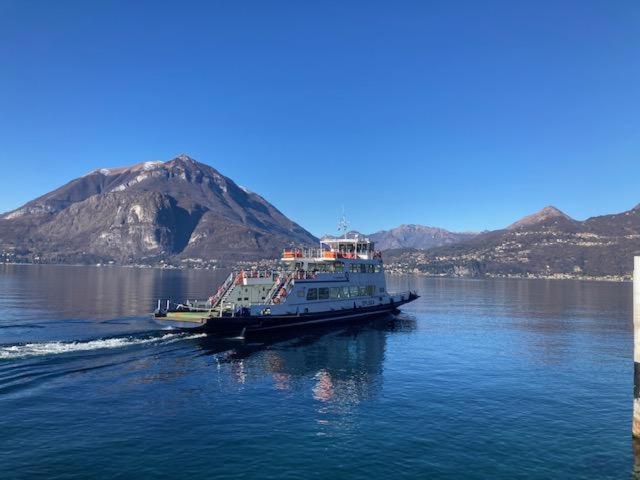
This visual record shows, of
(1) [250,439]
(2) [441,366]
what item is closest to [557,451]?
(1) [250,439]

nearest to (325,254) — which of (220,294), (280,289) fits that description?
(280,289)

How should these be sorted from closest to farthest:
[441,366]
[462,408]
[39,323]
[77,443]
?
1. [77,443]
2. [462,408]
3. [441,366]
4. [39,323]

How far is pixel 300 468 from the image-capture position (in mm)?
21422

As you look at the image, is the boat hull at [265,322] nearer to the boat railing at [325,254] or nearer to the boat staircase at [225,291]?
the boat staircase at [225,291]

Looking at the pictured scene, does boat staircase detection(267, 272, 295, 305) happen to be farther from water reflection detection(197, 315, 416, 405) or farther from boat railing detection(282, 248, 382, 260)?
boat railing detection(282, 248, 382, 260)

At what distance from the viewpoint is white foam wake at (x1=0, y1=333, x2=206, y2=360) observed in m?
38.6

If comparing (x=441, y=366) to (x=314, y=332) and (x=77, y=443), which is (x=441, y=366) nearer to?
(x=314, y=332)

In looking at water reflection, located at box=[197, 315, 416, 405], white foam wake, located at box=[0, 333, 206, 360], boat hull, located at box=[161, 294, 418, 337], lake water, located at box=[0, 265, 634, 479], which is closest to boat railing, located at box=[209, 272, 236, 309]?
lake water, located at box=[0, 265, 634, 479]

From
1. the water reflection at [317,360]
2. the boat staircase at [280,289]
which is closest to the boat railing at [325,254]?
the boat staircase at [280,289]

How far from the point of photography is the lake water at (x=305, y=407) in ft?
71.8

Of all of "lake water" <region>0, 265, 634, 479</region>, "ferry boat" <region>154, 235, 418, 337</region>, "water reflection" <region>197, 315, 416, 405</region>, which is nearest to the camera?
"lake water" <region>0, 265, 634, 479</region>

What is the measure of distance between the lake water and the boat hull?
1.50 meters

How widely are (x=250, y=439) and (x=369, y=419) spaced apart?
7.61 meters

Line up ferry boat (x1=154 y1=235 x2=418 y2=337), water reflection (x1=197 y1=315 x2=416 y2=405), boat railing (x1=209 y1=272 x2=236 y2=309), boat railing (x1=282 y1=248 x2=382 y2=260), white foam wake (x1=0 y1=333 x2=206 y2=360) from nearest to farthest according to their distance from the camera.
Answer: water reflection (x1=197 y1=315 x2=416 y2=405) → white foam wake (x1=0 y1=333 x2=206 y2=360) → ferry boat (x1=154 y1=235 x2=418 y2=337) → boat railing (x1=209 y1=272 x2=236 y2=309) → boat railing (x1=282 y1=248 x2=382 y2=260)
